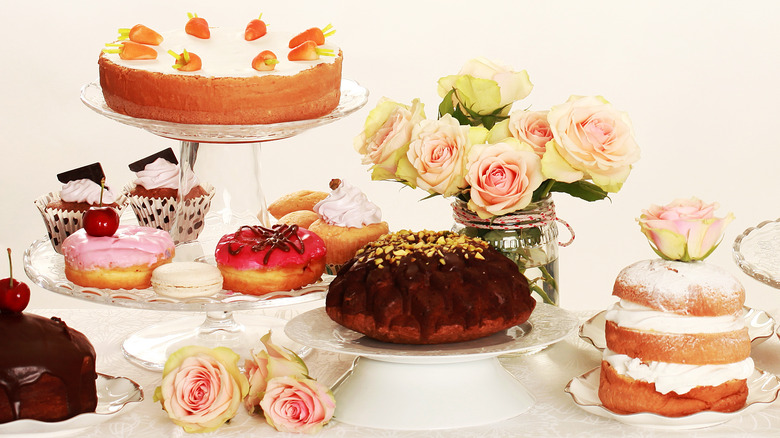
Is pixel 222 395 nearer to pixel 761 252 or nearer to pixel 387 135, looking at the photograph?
pixel 387 135

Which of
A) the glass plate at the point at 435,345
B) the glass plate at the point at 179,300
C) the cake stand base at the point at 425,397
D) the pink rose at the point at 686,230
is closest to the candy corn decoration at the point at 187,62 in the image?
the glass plate at the point at 179,300

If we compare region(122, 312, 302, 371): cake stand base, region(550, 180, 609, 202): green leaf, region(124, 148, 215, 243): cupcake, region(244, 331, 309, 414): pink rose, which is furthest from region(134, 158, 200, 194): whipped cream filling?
region(550, 180, 609, 202): green leaf

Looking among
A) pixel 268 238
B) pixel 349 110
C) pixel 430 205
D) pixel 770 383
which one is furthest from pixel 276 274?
pixel 430 205

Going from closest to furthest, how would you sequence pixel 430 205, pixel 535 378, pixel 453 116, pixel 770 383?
1. pixel 770 383
2. pixel 535 378
3. pixel 453 116
4. pixel 430 205

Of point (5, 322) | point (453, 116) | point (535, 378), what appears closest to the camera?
point (5, 322)

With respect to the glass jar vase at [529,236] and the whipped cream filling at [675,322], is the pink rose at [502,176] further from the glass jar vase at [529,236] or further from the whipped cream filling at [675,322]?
the whipped cream filling at [675,322]

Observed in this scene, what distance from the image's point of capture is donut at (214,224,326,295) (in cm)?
200

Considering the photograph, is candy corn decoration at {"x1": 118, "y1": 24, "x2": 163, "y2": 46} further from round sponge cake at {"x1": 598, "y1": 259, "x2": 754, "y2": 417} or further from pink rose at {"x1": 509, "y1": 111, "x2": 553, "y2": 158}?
round sponge cake at {"x1": 598, "y1": 259, "x2": 754, "y2": 417}

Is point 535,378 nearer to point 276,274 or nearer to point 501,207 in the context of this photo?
point 501,207

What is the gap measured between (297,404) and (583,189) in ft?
2.42

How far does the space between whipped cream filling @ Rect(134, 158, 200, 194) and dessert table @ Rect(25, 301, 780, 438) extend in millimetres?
382

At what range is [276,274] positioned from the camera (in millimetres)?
2006

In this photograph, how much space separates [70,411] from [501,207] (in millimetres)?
840

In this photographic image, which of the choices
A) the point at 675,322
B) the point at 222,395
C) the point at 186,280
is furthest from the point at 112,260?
the point at 675,322
